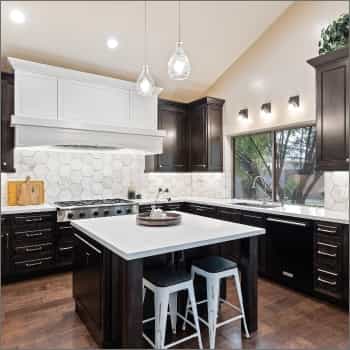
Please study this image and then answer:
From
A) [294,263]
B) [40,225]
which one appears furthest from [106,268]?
[294,263]

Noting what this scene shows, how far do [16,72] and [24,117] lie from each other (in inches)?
21.8

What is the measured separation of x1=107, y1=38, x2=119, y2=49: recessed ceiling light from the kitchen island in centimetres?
180

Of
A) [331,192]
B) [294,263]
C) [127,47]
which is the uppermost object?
[127,47]

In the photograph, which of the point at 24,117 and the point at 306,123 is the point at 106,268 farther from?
the point at 306,123

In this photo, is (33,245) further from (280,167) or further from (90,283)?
(280,167)

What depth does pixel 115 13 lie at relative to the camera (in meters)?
Result: 1.55

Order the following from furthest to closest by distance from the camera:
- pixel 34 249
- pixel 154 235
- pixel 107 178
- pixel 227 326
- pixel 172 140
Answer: pixel 172 140 → pixel 107 178 → pixel 34 249 → pixel 227 326 → pixel 154 235

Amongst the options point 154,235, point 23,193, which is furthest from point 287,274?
point 23,193

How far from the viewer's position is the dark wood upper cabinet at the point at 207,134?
4520 mm

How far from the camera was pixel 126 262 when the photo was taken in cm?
164

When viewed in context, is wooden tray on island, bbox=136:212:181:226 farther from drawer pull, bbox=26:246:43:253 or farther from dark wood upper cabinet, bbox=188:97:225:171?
dark wood upper cabinet, bbox=188:97:225:171

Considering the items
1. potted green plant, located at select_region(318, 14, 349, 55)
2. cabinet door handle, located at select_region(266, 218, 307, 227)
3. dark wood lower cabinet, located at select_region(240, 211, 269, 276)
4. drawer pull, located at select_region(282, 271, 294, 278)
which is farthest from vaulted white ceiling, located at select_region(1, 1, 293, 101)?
drawer pull, located at select_region(282, 271, 294, 278)

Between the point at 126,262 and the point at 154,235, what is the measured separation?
36 cm

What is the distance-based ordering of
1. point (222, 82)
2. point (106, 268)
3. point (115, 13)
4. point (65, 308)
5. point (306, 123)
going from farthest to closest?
Result: point (222, 82) < point (306, 123) < point (65, 308) < point (106, 268) < point (115, 13)
